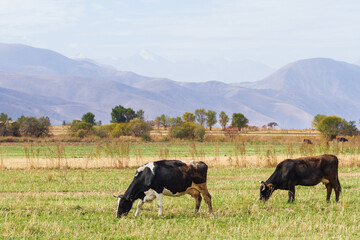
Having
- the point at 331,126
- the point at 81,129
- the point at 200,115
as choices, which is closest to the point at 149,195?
the point at 81,129

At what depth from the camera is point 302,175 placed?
1667cm

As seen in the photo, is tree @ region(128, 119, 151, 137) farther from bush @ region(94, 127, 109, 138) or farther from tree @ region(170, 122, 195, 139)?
tree @ region(170, 122, 195, 139)

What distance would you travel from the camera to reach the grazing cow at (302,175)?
16.7 meters

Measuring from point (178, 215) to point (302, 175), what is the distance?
456 centimetres

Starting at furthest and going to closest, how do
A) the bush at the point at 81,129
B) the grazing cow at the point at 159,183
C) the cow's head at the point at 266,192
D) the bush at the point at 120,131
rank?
the bush at the point at 120,131, the bush at the point at 81,129, the cow's head at the point at 266,192, the grazing cow at the point at 159,183

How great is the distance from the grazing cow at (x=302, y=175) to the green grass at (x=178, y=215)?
49 cm

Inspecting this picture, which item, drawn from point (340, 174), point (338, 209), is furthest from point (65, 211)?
point (340, 174)

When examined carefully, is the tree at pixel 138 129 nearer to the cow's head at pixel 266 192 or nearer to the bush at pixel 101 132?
the bush at pixel 101 132

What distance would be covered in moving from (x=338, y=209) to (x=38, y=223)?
8628mm

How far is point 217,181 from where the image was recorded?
23469mm

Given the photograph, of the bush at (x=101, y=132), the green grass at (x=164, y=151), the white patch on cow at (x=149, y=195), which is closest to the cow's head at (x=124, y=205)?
the white patch on cow at (x=149, y=195)

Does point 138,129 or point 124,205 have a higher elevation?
point 138,129

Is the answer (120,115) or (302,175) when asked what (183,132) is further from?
(302,175)

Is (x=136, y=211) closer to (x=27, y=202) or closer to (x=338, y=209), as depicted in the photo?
(x=27, y=202)
